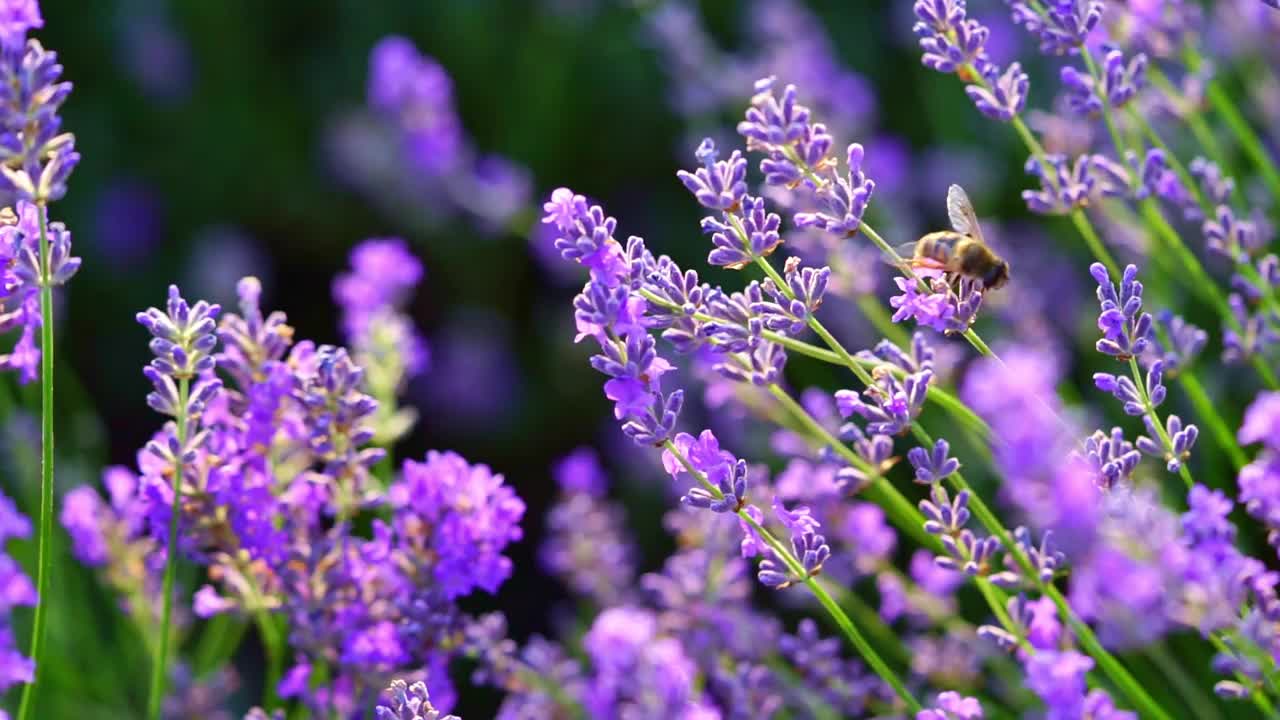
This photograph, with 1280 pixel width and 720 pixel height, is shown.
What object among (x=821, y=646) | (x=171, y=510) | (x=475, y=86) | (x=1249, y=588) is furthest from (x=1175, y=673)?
(x=475, y=86)

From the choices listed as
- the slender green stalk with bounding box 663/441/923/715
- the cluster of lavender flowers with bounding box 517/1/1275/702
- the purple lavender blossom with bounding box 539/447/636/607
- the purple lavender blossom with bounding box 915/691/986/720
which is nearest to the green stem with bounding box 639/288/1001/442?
the cluster of lavender flowers with bounding box 517/1/1275/702

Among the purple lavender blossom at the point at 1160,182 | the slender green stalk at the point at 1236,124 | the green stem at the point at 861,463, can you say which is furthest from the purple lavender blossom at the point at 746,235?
the slender green stalk at the point at 1236,124

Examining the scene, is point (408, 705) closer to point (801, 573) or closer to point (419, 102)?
point (801, 573)

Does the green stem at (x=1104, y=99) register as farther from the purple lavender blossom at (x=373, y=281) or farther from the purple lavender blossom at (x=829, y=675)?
the purple lavender blossom at (x=373, y=281)

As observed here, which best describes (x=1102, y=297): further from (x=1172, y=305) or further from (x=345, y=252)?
(x=345, y=252)

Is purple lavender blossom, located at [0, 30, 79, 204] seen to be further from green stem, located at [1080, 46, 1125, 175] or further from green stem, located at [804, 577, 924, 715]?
green stem, located at [1080, 46, 1125, 175]

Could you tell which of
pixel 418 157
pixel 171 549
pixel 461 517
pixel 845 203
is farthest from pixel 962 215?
pixel 418 157
